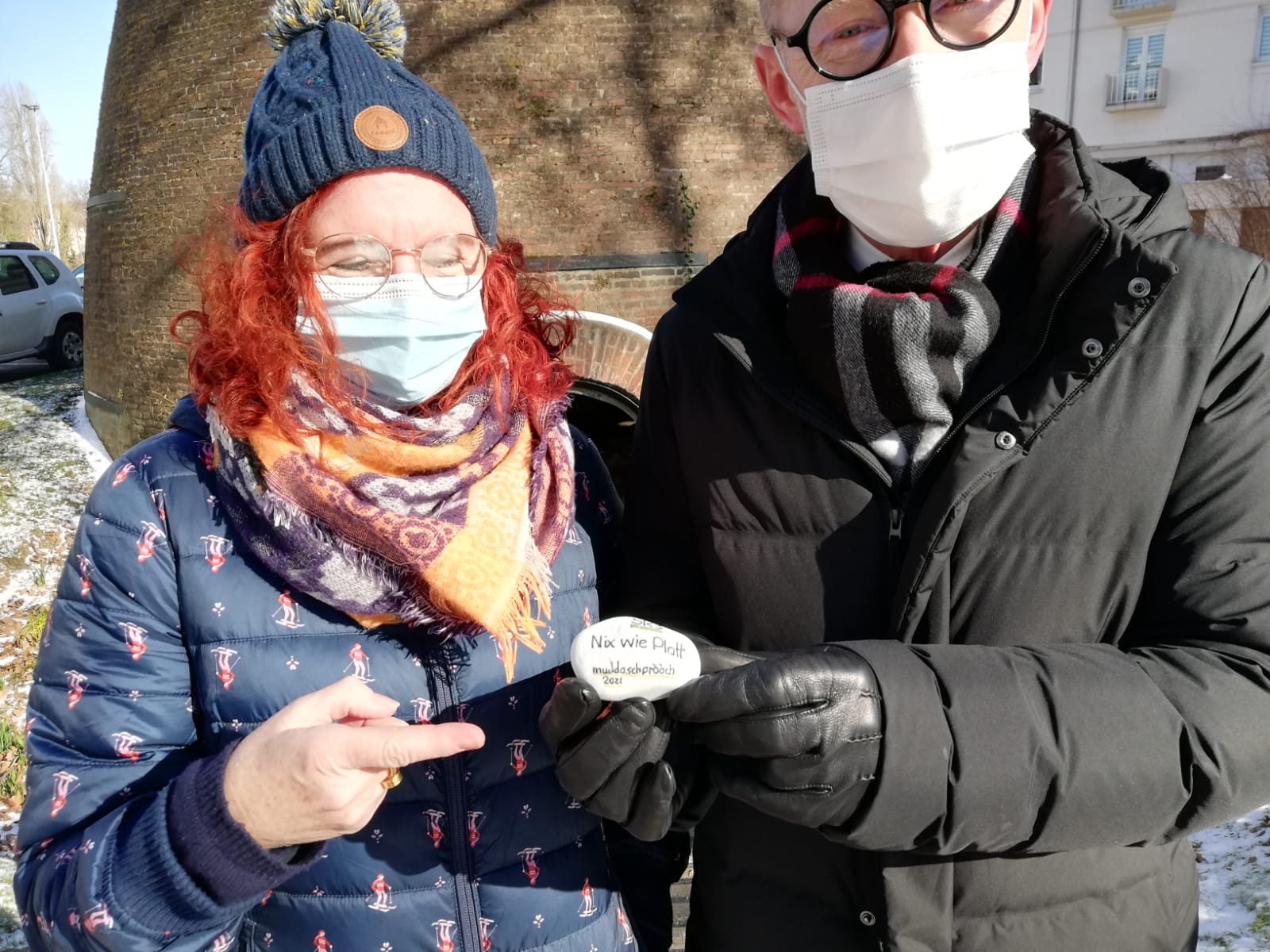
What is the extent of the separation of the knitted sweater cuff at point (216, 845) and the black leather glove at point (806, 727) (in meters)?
0.81

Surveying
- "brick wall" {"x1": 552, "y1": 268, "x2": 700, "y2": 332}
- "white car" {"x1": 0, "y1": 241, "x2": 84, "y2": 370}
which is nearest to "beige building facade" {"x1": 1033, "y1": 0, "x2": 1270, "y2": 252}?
"brick wall" {"x1": 552, "y1": 268, "x2": 700, "y2": 332}

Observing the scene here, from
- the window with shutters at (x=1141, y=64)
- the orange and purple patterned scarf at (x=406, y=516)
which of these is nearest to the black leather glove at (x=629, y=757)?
the orange and purple patterned scarf at (x=406, y=516)

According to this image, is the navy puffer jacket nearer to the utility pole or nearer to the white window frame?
the white window frame

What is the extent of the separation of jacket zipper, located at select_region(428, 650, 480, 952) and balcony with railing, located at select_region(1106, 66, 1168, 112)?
30.1 m

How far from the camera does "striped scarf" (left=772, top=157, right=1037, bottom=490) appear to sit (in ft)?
5.65

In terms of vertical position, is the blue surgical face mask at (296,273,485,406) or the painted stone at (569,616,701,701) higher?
the blue surgical face mask at (296,273,485,406)

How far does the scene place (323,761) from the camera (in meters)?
1.52

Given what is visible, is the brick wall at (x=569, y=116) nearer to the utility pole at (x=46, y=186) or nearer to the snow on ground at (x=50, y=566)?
the snow on ground at (x=50, y=566)

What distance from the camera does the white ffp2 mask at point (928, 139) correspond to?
1.85m

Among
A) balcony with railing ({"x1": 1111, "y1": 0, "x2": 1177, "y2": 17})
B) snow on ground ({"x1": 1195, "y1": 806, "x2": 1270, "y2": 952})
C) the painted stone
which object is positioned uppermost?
balcony with railing ({"x1": 1111, "y1": 0, "x2": 1177, "y2": 17})

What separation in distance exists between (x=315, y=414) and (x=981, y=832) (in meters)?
1.50

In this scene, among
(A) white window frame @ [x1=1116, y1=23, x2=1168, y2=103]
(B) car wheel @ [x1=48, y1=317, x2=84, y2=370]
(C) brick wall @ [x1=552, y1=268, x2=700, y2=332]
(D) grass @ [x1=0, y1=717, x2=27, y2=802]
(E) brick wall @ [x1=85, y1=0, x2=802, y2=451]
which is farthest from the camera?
(A) white window frame @ [x1=1116, y1=23, x2=1168, y2=103]

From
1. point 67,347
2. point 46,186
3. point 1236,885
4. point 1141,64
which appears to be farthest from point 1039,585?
point 46,186

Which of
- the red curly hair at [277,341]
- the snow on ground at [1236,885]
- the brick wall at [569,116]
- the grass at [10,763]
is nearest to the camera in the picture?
the red curly hair at [277,341]
